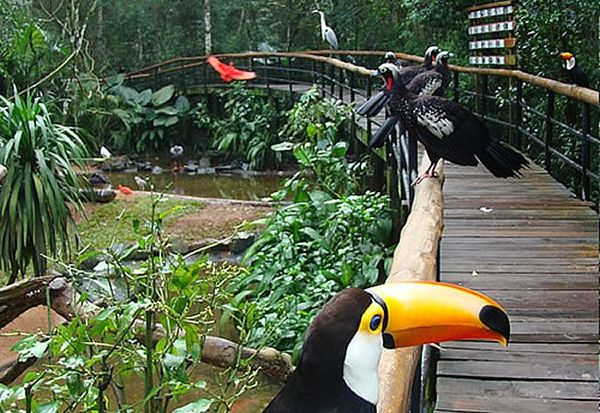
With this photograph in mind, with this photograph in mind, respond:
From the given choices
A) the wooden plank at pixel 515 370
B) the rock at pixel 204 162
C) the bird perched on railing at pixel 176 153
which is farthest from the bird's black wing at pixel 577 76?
the bird perched on railing at pixel 176 153

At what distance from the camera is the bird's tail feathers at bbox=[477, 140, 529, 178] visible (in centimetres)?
416

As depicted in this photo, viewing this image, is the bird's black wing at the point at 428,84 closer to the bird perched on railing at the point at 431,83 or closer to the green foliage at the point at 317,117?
the bird perched on railing at the point at 431,83

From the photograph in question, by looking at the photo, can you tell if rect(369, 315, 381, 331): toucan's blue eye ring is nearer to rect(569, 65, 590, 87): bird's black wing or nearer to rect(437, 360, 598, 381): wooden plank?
rect(437, 360, 598, 381): wooden plank

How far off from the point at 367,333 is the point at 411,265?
0.80 metres

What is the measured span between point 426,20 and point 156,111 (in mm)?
6984

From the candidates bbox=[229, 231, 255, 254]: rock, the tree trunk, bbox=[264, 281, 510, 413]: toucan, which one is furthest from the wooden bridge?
the tree trunk

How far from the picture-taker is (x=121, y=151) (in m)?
15.6

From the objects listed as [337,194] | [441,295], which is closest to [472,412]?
[441,295]

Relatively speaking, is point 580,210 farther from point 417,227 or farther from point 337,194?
point 337,194

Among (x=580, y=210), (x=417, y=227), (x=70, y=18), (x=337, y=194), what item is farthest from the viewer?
(x=70, y=18)

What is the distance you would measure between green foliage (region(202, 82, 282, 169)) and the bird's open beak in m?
11.9

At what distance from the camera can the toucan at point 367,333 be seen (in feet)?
4.97

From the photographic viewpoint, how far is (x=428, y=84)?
5453 mm

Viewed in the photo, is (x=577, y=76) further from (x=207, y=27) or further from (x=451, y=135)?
(x=207, y=27)
